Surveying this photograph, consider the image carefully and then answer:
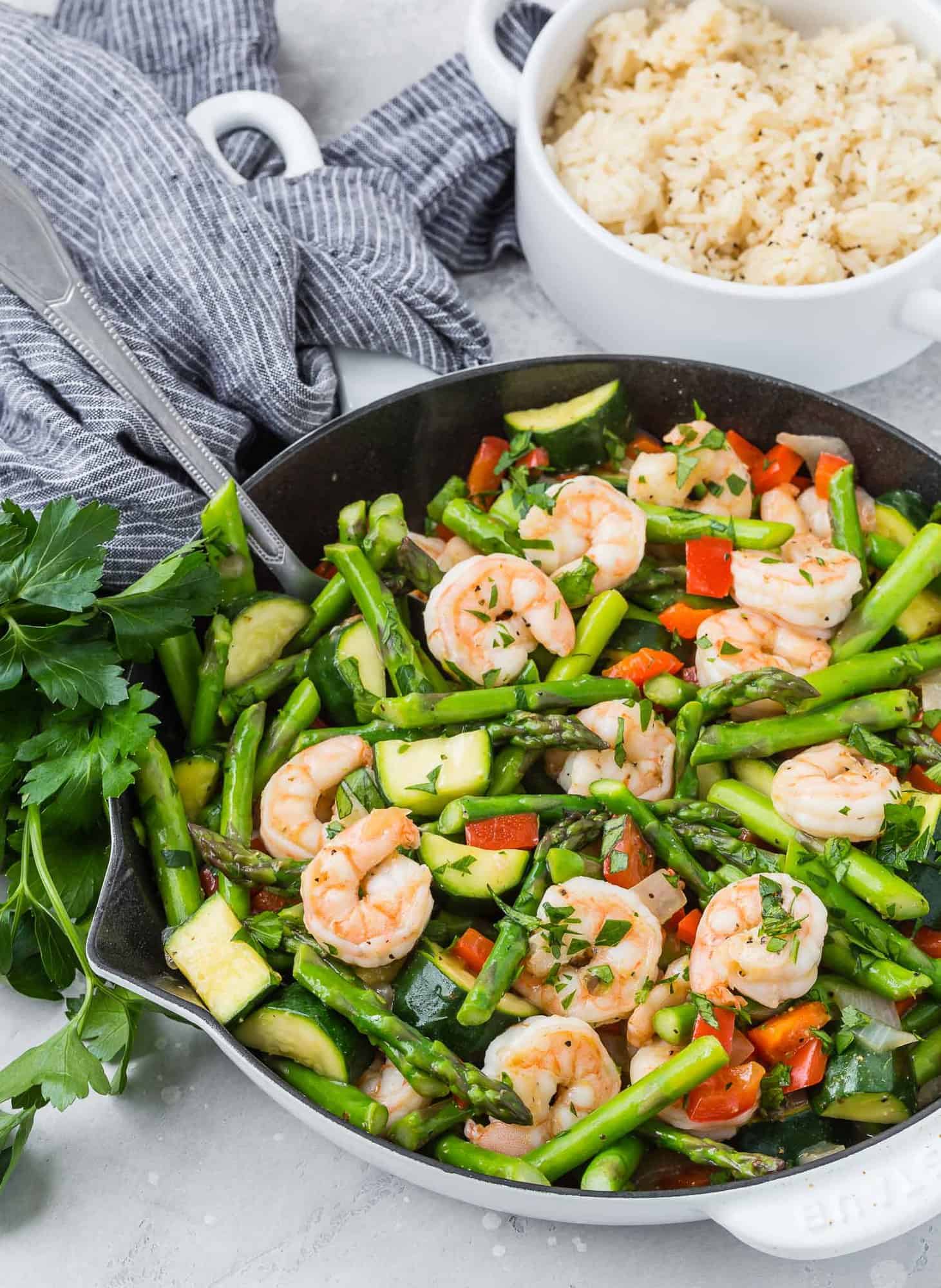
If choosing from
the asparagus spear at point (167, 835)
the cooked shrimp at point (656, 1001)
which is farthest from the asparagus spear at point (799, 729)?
the asparagus spear at point (167, 835)

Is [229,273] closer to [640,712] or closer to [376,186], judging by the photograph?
[376,186]

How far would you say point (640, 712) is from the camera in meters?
1.95

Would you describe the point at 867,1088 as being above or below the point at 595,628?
below

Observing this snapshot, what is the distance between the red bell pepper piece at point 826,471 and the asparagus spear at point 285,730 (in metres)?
0.94

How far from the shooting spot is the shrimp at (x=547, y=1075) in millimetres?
1709

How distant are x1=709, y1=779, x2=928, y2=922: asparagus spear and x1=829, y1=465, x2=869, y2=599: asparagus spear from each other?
1.49 ft

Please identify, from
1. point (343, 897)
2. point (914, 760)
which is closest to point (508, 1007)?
point (343, 897)

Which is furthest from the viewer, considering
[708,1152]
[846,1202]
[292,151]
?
[292,151]

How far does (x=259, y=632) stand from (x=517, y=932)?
2.21 feet

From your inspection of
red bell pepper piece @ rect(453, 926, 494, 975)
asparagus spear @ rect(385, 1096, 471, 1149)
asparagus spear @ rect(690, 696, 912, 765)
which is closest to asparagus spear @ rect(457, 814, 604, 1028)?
red bell pepper piece @ rect(453, 926, 494, 975)

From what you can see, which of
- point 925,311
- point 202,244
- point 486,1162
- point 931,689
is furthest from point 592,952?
point 202,244

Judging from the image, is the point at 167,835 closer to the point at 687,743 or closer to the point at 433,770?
the point at 433,770

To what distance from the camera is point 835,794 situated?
183 centimetres

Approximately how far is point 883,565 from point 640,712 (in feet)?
1.78
